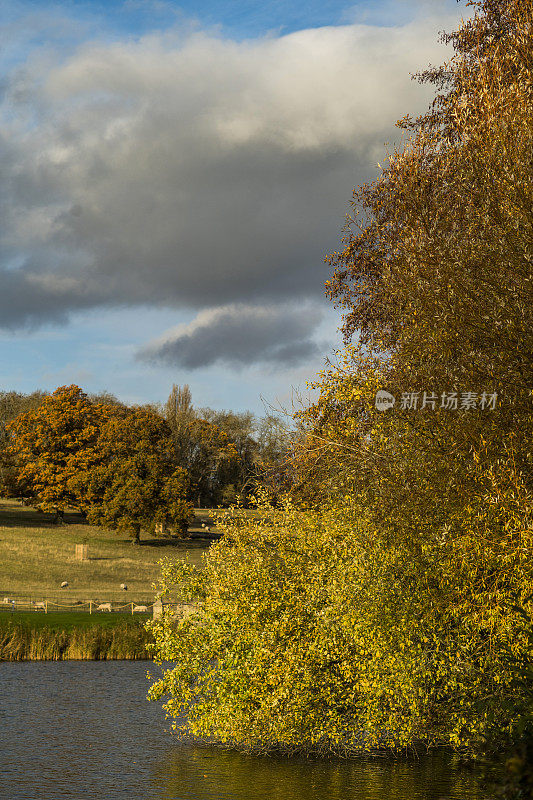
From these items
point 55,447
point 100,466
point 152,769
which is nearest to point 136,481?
point 100,466

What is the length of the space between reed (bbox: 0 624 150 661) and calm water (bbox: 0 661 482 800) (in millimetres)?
11271

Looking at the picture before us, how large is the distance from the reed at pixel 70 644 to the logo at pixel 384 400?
23.9 metres

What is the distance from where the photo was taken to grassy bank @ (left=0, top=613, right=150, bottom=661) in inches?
1511

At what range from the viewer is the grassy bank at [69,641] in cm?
3838

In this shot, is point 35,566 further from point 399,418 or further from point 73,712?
point 399,418

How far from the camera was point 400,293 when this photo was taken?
671 inches

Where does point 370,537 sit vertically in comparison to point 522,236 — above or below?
below

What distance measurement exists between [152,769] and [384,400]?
9983 mm

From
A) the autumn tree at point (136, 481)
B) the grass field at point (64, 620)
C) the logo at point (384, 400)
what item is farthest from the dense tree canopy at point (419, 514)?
the autumn tree at point (136, 481)

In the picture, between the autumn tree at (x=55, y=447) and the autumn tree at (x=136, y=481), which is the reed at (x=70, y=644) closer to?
the autumn tree at (x=136, y=481)

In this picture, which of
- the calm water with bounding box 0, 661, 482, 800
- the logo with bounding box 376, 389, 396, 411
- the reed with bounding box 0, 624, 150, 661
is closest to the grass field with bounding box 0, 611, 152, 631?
the reed with bounding box 0, 624, 150, 661

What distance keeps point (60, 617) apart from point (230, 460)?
6228 centimetres

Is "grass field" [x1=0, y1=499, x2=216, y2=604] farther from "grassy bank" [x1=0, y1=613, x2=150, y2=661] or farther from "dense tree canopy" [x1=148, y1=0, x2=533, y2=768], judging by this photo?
"dense tree canopy" [x1=148, y1=0, x2=533, y2=768]

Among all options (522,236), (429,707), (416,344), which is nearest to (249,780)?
(429,707)
